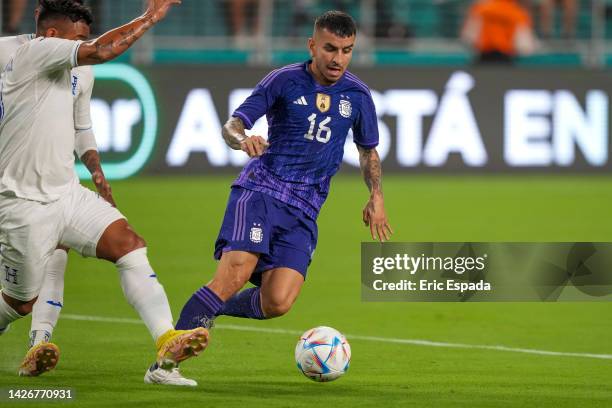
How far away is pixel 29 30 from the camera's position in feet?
60.6

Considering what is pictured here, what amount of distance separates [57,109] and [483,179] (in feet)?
41.6

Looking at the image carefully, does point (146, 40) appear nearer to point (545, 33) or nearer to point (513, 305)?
point (545, 33)

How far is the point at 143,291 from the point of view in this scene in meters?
6.96

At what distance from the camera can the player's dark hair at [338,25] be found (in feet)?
24.7

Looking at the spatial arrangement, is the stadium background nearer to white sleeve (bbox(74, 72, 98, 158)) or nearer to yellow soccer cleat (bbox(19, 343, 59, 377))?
yellow soccer cleat (bbox(19, 343, 59, 377))

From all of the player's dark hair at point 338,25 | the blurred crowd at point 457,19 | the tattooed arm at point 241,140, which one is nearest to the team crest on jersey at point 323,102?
the player's dark hair at point 338,25

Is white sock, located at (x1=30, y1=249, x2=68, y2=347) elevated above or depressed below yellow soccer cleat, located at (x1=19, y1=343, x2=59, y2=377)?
above

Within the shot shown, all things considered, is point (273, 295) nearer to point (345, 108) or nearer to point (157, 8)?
point (345, 108)

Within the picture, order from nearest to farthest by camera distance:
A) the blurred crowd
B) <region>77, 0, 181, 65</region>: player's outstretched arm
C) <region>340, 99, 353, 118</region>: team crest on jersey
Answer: <region>77, 0, 181, 65</region>: player's outstretched arm
<region>340, 99, 353, 118</region>: team crest on jersey
the blurred crowd

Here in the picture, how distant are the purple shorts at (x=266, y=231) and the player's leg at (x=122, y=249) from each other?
1.89 ft

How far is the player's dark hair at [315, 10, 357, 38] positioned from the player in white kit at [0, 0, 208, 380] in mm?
1388

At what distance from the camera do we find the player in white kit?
22.6ft

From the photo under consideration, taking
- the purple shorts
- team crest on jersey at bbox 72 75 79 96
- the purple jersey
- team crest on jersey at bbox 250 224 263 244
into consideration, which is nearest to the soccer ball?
the purple shorts

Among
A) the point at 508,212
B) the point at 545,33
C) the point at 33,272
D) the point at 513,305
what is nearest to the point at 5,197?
the point at 33,272
